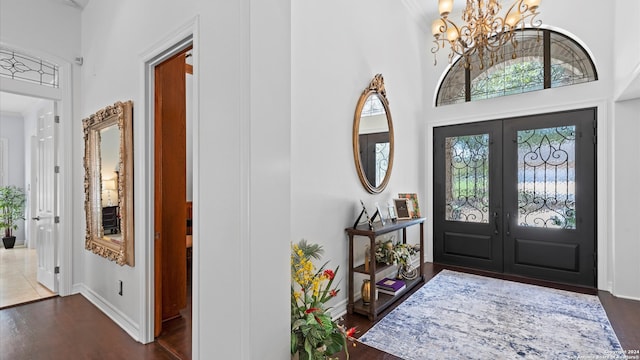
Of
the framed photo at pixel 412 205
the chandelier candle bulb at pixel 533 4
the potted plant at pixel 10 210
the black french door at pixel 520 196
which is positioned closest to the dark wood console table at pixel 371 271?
the framed photo at pixel 412 205

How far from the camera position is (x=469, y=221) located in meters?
4.54

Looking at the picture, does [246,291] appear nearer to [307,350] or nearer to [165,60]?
[307,350]

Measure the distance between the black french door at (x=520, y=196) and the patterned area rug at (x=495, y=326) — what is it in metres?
0.60

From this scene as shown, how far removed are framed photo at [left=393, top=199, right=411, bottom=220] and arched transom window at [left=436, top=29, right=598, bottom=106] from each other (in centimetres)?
212

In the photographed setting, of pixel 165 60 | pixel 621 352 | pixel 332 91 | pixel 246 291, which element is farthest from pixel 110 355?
pixel 621 352

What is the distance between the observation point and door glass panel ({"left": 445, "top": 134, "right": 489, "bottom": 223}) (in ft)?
14.5

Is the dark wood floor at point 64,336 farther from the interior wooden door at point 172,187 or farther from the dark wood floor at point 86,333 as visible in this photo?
the interior wooden door at point 172,187

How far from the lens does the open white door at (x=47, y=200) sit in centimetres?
350

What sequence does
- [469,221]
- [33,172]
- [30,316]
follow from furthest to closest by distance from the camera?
[33,172], [469,221], [30,316]

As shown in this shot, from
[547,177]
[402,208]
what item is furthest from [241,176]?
[547,177]

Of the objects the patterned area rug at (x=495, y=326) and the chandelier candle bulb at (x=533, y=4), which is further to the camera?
the chandelier candle bulb at (x=533, y=4)

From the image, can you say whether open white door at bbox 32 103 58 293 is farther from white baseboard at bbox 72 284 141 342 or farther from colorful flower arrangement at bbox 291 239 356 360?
colorful flower arrangement at bbox 291 239 356 360

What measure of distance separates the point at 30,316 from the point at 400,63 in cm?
504

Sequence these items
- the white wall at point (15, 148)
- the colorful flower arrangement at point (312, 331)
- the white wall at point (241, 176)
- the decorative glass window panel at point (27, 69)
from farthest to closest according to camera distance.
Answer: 1. the white wall at point (15, 148)
2. the decorative glass window panel at point (27, 69)
3. the colorful flower arrangement at point (312, 331)
4. the white wall at point (241, 176)
